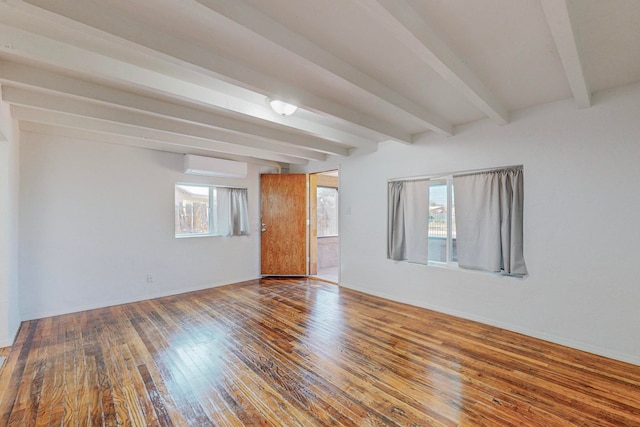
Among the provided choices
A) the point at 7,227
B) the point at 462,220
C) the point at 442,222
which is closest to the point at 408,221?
the point at 442,222

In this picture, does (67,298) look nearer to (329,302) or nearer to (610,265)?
(329,302)

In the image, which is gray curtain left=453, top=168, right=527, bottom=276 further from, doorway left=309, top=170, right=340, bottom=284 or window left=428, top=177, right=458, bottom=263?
doorway left=309, top=170, right=340, bottom=284

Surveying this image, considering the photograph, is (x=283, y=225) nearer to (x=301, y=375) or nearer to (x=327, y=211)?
(x=327, y=211)

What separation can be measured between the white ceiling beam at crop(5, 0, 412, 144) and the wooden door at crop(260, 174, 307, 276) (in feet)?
9.31

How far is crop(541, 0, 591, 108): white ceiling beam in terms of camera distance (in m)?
1.36

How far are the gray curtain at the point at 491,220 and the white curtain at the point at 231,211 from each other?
3765 mm

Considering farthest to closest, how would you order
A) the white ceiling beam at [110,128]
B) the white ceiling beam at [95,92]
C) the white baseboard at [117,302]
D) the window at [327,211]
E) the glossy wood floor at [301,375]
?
1. the window at [327,211]
2. the white baseboard at [117,302]
3. the white ceiling beam at [110,128]
4. the white ceiling beam at [95,92]
5. the glossy wood floor at [301,375]

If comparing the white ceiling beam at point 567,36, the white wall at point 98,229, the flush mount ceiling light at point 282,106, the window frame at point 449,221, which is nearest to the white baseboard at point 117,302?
the white wall at point 98,229

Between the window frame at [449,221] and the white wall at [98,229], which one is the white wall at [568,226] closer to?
the window frame at [449,221]

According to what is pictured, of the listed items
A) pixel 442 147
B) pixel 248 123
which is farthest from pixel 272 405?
pixel 442 147

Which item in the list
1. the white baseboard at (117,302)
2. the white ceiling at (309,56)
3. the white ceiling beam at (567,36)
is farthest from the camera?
the white baseboard at (117,302)

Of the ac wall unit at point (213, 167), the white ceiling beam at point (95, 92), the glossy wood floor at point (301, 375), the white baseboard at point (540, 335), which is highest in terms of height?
the white ceiling beam at point (95, 92)

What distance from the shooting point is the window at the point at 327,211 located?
7.25 meters

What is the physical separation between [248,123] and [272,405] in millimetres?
2856
